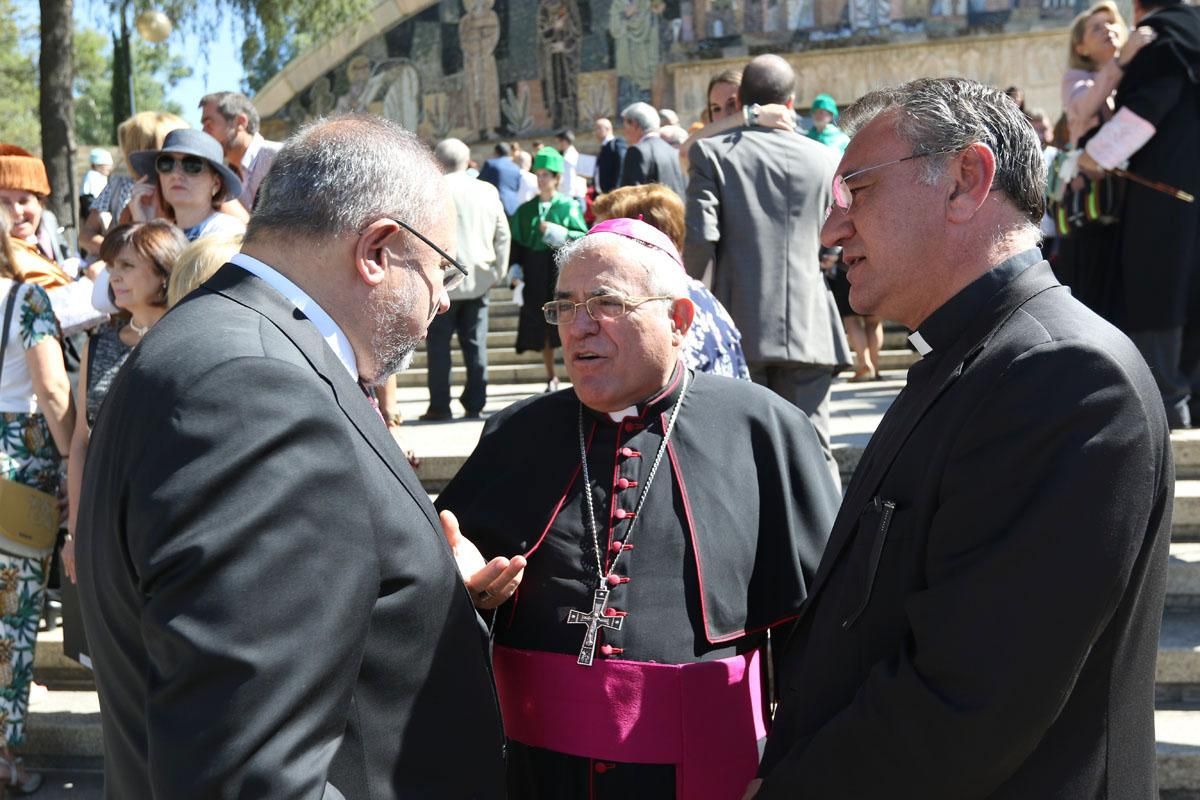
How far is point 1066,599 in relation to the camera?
1.85m

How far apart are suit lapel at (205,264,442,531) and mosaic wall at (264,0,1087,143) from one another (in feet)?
79.8

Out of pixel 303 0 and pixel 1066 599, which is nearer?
pixel 1066 599

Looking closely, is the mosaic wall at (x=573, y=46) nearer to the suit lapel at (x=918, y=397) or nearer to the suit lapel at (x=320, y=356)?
the suit lapel at (x=918, y=397)

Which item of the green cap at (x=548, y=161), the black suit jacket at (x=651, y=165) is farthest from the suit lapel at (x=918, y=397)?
the green cap at (x=548, y=161)

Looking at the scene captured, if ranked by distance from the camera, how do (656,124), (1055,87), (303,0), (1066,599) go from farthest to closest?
(1055,87) → (303,0) → (656,124) → (1066,599)

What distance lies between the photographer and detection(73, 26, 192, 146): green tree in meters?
47.6

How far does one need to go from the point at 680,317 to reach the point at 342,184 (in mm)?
1433

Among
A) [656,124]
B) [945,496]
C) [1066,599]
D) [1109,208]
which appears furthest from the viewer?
[656,124]

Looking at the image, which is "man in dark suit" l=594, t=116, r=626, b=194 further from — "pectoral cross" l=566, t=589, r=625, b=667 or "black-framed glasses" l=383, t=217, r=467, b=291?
"black-framed glasses" l=383, t=217, r=467, b=291

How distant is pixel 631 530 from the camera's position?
301cm

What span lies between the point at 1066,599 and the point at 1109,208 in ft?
14.3

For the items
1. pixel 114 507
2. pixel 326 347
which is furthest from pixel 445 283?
pixel 114 507

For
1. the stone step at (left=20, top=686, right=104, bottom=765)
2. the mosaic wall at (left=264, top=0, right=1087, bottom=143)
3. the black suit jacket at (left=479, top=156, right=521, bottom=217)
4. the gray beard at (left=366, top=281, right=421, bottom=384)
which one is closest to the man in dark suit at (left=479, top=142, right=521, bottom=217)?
the black suit jacket at (left=479, top=156, right=521, bottom=217)

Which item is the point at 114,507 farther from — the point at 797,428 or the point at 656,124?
the point at 656,124
